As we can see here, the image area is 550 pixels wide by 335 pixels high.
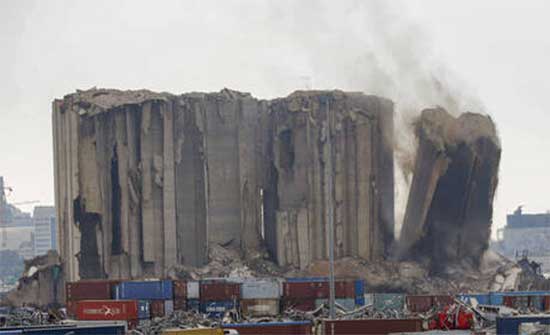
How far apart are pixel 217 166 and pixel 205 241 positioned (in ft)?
24.0

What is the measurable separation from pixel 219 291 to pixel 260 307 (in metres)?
4.08

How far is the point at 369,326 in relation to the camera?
69938mm

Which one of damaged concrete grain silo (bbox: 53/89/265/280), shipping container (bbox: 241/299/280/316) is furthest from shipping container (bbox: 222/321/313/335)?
damaged concrete grain silo (bbox: 53/89/265/280)

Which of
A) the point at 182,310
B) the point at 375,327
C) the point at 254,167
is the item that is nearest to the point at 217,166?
the point at 254,167

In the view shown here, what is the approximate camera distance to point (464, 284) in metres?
128

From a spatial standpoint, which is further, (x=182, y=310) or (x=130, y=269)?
(x=130, y=269)

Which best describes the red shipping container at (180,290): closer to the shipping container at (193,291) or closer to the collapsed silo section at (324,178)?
the shipping container at (193,291)

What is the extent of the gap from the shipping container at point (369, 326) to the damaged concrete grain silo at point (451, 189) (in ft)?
202

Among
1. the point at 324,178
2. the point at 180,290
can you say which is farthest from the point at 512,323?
the point at 324,178

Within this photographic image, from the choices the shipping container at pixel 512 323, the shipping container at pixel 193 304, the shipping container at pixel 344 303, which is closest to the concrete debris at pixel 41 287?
the shipping container at pixel 193 304

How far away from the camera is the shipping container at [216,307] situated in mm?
97375

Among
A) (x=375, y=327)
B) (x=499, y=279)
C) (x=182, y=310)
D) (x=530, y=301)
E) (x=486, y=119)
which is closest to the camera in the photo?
(x=375, y=327)

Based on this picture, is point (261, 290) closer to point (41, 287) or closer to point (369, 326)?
point (369, 326)

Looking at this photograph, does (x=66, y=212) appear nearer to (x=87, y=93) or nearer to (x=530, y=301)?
(x=87, y=93)
